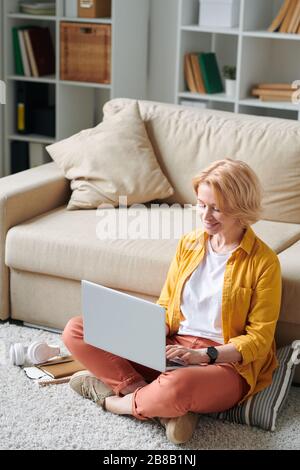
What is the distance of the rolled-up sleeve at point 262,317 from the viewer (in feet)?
8.35

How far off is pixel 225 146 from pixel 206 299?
3.28ft

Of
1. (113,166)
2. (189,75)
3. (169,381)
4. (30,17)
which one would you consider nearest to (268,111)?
(189,75)

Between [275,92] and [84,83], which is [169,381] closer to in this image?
[275,92]

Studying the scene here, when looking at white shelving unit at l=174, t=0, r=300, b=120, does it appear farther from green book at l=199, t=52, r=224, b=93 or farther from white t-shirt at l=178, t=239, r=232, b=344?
white t-shirt at l=178, t=239, r=232, b=344

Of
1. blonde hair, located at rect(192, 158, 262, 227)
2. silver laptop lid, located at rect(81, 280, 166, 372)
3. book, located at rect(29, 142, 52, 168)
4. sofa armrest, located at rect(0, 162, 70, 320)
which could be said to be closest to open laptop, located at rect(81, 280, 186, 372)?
silver laptop lid, located at rect(81, 280, 166, 372)

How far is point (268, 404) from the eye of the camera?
2.63 m

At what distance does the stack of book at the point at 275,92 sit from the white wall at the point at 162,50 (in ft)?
2.15

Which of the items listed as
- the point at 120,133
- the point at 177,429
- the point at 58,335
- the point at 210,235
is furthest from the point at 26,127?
the point at 177,429

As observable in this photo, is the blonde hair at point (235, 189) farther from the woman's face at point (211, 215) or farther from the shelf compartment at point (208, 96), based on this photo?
the shelf compartment at point (208, 96)

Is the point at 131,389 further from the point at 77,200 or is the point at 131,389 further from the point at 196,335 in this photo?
the point at 77,200

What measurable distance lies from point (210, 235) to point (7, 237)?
3.05 ft

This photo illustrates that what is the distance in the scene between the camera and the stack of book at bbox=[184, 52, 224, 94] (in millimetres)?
4629

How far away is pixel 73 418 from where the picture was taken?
264cm

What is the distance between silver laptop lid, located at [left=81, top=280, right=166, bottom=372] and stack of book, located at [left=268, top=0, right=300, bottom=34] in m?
2.30
